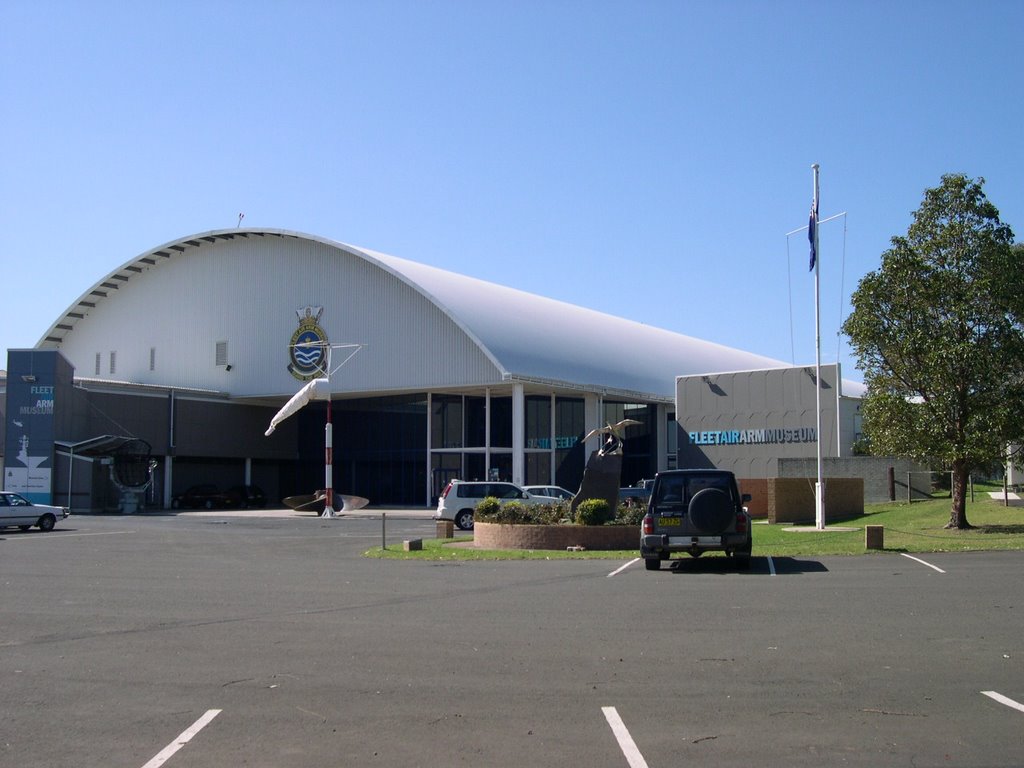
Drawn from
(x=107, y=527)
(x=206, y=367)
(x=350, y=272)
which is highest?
(x=350, y=272)

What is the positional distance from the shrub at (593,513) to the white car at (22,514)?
21.0m

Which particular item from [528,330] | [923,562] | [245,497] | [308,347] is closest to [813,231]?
[923,562]

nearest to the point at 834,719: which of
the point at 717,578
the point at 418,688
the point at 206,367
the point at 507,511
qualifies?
the point at 418,688

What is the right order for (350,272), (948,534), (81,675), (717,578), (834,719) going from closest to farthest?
1. (834,719)
2. (81,675)
3. (717,578)
4. (948,534)
5. (350,272)

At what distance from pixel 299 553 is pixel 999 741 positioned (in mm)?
19313

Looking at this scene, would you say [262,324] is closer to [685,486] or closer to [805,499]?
[805,499]

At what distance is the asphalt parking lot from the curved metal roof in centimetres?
3326

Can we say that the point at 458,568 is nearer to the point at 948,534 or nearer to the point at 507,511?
the point at 507,511

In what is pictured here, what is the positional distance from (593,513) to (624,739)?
54.5 feet

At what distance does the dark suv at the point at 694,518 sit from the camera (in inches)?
706

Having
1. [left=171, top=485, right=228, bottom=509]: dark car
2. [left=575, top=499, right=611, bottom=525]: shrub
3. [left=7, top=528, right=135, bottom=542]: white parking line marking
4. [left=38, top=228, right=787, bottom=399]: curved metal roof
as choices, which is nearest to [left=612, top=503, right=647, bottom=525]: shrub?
[left=575, top=499, right=611, bottom=525]: shrub

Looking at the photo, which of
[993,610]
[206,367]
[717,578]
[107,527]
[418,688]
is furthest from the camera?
[206,367]

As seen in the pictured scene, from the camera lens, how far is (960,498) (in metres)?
26.9

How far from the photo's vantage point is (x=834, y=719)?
739cm
